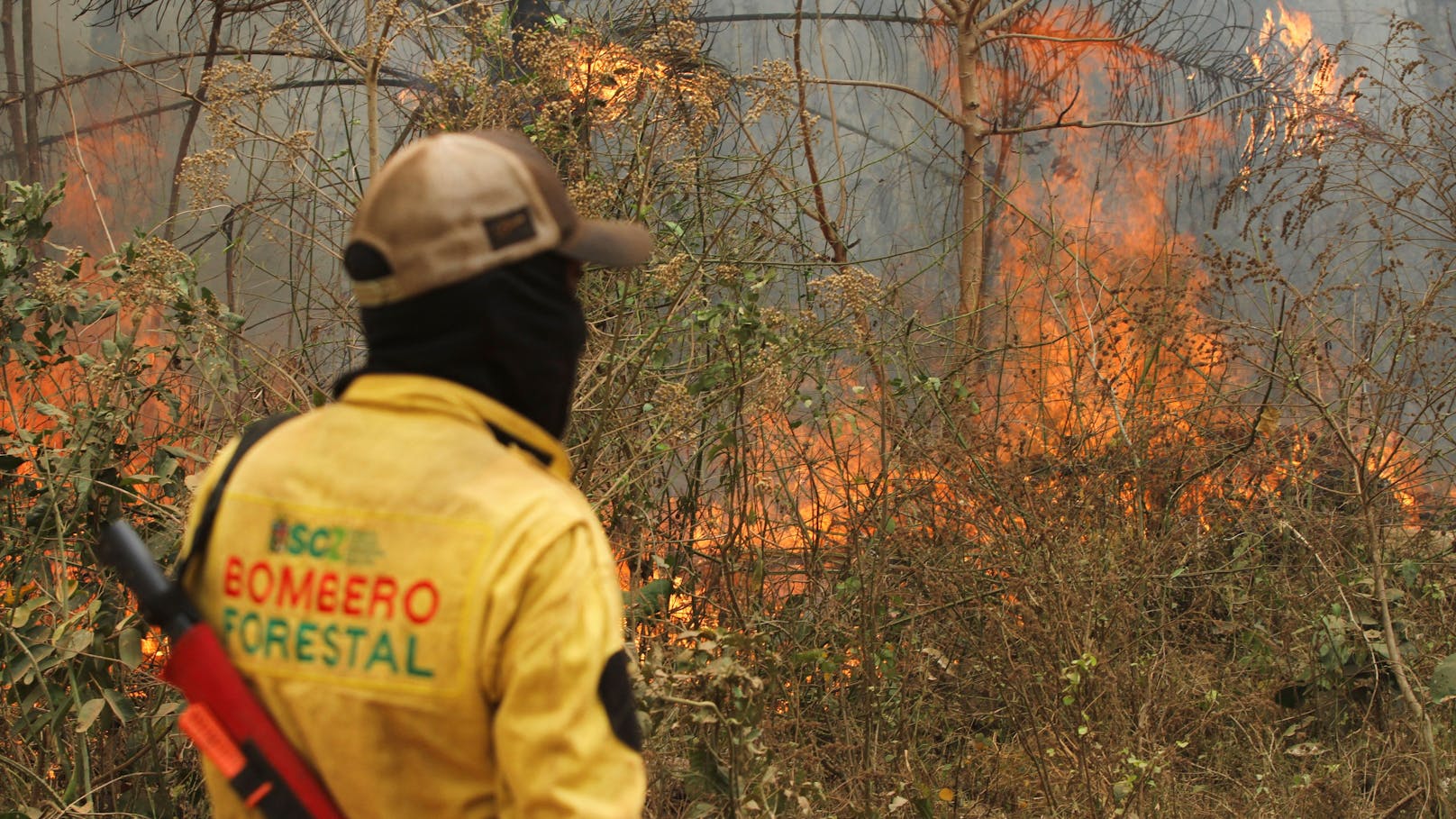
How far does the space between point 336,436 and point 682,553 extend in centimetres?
316

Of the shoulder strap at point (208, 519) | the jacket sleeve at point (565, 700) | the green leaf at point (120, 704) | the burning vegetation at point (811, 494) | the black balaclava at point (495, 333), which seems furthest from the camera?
the burning vegetation at point (811, 494)

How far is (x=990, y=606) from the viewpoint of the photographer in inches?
164

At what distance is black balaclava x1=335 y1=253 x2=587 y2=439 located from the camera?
1.29 metres

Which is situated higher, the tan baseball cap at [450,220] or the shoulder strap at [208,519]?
the tan baseball cap at [450,220]

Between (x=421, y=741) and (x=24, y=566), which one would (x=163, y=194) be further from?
(x=421, y=741)

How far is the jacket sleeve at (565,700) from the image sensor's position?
46.1 inches

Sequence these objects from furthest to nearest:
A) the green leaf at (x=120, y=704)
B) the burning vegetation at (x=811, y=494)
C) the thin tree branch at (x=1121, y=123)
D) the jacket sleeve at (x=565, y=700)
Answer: the thin tree branch at (x=1121, y=123) < the burning vegetation at (x=811, y=494) < the green leaf at (x=120, y=704) < the jacket sleeve at (x=565, y=700)

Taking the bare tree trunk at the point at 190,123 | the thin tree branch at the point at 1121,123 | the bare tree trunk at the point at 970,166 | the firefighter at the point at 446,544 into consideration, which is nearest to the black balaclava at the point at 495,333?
the firefighter at the point at 446,544

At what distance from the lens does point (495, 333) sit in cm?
130

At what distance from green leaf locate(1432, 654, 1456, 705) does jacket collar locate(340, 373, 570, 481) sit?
11.9 feet

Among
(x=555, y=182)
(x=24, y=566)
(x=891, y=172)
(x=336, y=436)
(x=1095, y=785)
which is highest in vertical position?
(x=555, y=182)

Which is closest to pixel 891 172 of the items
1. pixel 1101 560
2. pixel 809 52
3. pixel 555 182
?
pixel 809 52

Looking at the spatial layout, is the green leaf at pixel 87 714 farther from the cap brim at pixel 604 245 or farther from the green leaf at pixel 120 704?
the cap brim at pixel 604 245

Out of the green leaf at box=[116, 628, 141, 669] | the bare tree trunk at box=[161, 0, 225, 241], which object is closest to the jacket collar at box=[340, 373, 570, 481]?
the green leaf at box=[116, 628, 141, 669]
